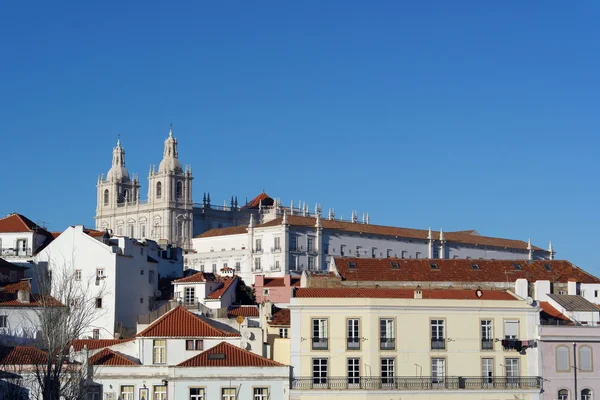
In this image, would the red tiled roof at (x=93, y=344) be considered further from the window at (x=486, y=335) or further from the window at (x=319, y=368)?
the window at (x=486, y=335)

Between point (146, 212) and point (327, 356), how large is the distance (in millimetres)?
121896

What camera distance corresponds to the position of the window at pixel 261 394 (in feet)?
189

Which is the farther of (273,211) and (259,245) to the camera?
(273,211)

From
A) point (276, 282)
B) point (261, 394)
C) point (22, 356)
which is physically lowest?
point (261, 394)

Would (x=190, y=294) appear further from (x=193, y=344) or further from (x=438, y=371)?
(x=438, y=371)

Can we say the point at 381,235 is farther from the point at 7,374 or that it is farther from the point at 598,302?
the point at 7,374

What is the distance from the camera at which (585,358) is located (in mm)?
61594

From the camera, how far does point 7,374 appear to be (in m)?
58.2

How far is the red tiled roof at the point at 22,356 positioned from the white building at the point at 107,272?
52.2ft

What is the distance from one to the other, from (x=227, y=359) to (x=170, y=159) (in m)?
125

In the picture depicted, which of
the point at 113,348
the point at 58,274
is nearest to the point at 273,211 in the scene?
the point at 58,274

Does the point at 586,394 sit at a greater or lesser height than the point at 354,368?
lesser

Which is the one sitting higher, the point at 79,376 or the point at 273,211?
the point at 273,211

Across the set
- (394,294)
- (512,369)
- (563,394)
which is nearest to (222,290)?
(394,294)
